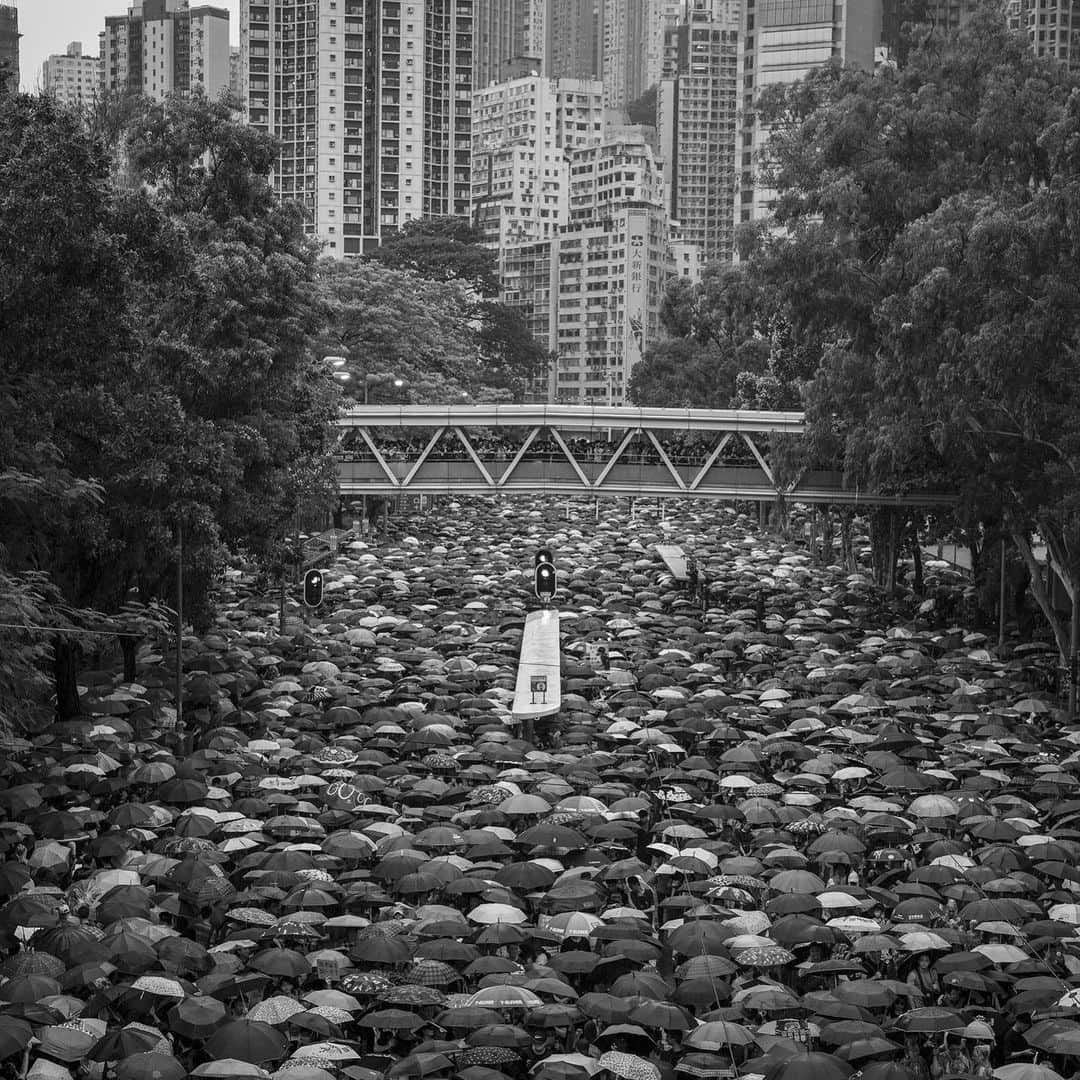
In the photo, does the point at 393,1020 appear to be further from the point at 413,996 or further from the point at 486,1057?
the point at 486,1057

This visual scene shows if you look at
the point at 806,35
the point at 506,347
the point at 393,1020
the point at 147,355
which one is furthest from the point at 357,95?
the point at 393,1020

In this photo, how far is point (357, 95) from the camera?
609 ft

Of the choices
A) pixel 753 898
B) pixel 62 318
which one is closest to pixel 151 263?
pixel 62 318

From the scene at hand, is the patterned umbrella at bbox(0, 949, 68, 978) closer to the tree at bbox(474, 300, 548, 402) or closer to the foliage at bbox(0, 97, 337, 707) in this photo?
the foliage at bbox(0, 97, 337, 707)

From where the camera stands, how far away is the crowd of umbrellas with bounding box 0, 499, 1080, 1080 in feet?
53.0

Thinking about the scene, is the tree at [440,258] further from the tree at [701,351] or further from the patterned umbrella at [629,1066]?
the patterned umbrella at [629,1066]

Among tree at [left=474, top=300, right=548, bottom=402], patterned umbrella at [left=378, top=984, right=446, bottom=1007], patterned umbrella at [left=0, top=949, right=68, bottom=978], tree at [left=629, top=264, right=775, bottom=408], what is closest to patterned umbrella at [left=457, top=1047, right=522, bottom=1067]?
patterned umbrella at [left=378, top=984, right=446, bottom=1007]

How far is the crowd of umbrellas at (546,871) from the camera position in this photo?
16141mm

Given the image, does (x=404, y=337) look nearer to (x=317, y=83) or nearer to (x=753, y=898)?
(x=753, y=898)

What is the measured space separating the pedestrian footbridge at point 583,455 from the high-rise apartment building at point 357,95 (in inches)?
5125

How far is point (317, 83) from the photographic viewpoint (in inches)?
7274

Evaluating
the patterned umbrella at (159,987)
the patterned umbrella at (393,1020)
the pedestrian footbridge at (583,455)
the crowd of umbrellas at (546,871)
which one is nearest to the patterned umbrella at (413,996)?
the crowd of umbrellas at (546,871)

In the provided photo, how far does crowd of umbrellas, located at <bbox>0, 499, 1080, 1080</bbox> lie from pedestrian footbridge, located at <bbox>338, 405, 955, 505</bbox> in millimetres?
11481

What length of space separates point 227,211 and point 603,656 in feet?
37.8
